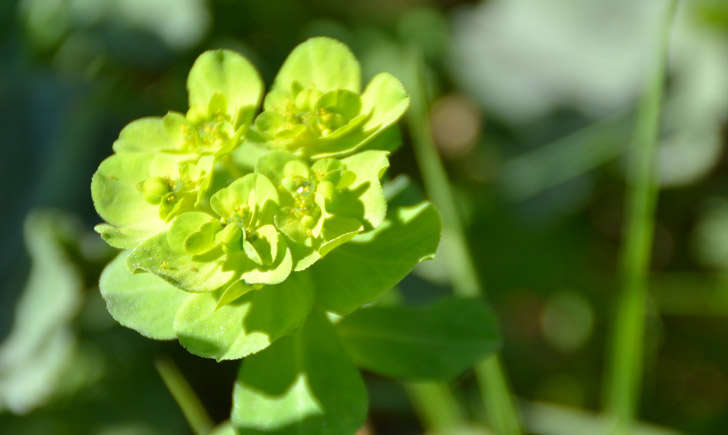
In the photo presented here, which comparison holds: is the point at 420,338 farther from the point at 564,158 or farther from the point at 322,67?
the point at 564,158

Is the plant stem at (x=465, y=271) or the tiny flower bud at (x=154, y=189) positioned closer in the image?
the tiny flower bud at (x=154, y=189)

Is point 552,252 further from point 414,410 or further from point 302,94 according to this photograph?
point 302,94

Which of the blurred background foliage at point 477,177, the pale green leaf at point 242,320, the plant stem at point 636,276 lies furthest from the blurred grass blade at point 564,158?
the pale green leaf at point 242,320

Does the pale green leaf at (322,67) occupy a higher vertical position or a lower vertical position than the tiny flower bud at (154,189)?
higher

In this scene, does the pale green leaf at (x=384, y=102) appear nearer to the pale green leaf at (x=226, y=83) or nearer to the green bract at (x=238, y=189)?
the green bract at (x=238, y=189)

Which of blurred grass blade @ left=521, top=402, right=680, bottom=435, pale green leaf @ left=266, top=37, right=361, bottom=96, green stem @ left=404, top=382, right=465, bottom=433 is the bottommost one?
blurred grass blade @ left=521, top=402, right=680, bottom=435

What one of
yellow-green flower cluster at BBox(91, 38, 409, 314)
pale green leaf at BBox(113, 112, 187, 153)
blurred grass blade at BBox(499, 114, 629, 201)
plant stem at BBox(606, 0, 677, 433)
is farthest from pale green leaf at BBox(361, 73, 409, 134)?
blurred grass blade at BBox(499, 114, 629, 201)

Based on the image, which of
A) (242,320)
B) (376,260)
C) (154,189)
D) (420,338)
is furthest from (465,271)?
(154,189)

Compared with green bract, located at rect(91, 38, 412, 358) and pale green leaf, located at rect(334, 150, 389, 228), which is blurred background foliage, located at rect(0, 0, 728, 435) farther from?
pale green leaf, located at rect(334, 150, 389, 228)
